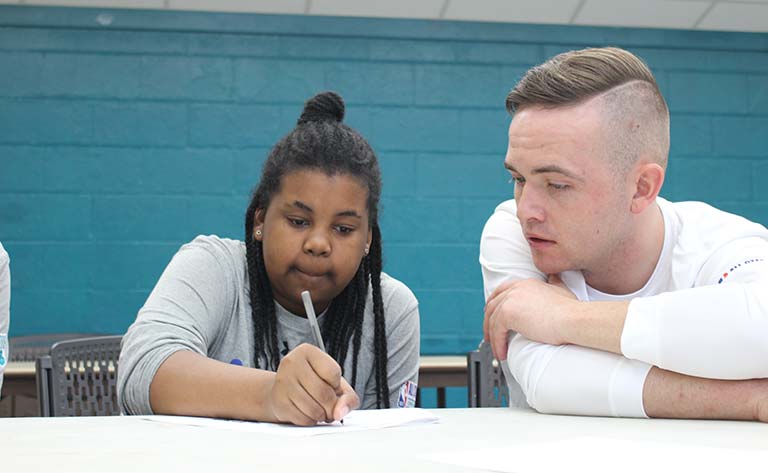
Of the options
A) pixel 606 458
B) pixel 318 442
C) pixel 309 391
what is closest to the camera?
pixel 606 458

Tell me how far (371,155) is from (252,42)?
9.35ft

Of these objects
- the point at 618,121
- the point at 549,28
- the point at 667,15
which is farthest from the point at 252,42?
the point at 618,121

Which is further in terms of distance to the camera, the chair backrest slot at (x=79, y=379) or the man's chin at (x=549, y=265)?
the chair backrest slot at (x=79, y=379)

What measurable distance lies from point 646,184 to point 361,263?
57 cm

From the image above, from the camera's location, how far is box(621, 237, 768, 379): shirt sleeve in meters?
1.05

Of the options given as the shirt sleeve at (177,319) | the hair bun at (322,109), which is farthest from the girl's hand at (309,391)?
the hair bun at (322,109)

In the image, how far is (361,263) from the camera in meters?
1.65

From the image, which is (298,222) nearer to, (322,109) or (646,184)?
(322,109)

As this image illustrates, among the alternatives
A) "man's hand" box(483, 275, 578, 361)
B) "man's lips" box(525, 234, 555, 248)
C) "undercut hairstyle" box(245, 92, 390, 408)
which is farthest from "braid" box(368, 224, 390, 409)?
"man's lips" box(525, 234, 555, 248)

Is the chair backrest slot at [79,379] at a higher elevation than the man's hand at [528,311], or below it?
below

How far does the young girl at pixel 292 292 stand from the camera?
1.29 meters

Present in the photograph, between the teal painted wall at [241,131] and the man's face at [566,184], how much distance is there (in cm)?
300

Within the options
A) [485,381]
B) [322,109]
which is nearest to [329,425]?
[322,109]

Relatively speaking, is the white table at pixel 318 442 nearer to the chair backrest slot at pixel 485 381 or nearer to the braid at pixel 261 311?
the braid at pixel 261 311
